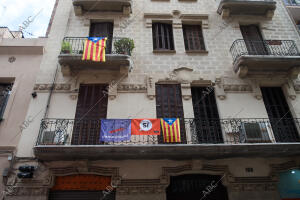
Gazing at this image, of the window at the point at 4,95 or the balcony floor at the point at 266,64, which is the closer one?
the window at the point at 4,95

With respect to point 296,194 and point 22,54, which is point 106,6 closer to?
point 22,54

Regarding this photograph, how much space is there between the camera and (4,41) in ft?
33.7

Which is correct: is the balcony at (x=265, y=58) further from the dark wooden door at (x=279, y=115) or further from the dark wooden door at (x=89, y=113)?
the dark wooden door at (x=89, y=113)

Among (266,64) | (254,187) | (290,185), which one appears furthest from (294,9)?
(254,187)

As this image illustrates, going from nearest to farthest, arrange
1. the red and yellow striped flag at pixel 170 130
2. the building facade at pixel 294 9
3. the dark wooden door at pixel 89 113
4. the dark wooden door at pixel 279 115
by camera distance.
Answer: the red and yellow striped flag at pixel 170 130 → the dark wooden door at pixel 89 113 → the dark wooden door at pixel 279 115 → the building facade at pixel 294 9

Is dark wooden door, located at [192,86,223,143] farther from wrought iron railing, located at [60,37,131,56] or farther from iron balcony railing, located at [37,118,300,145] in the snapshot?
wrought iron railing, located at [60,37,131,56]

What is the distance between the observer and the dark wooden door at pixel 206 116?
8.72 metres

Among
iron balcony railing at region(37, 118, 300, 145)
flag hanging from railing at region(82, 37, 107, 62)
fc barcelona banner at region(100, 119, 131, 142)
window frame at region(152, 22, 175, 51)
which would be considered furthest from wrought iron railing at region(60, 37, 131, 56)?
fc barcelona banner at region(100, 119, 131, 142)

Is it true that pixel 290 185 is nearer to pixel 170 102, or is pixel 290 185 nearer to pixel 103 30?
pixel 170 102

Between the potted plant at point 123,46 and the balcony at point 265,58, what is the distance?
4830mm

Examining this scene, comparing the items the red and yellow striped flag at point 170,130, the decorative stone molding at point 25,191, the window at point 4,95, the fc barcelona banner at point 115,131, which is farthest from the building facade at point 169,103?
the window at point 4,95

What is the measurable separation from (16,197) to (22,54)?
6.29 metres

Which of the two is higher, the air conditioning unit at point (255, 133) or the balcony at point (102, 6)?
the balcony at point (102, 6)

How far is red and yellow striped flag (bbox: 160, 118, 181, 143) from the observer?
789cm
